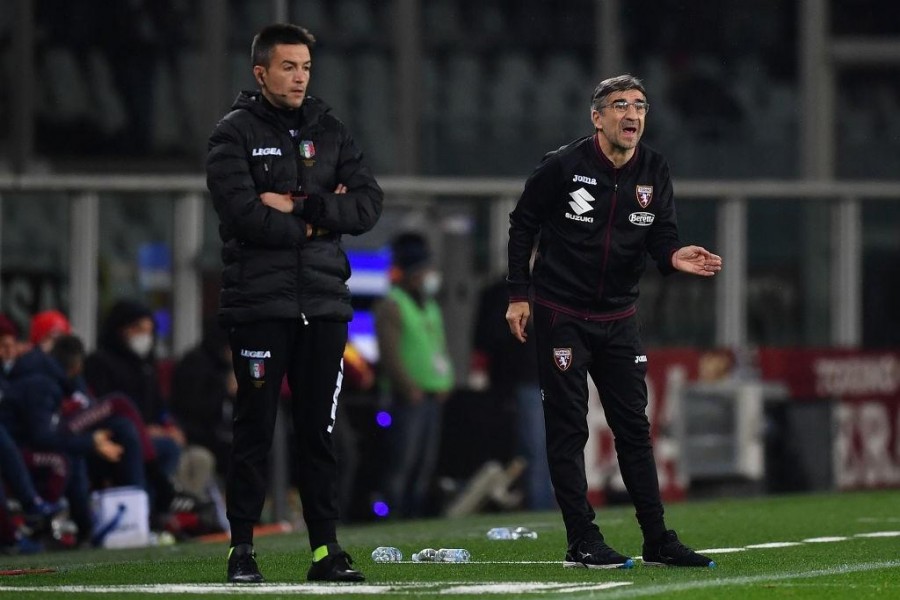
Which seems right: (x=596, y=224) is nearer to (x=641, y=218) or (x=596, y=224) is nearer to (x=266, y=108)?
(x=641, y=218)

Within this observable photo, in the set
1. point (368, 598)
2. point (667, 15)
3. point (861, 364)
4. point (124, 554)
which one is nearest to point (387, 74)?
point (667, 15)

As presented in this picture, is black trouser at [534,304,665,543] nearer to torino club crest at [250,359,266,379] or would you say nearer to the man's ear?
torino club crest at [250,359,266,379]

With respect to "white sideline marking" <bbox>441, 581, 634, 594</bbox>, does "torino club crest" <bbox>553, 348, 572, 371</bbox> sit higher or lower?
higher

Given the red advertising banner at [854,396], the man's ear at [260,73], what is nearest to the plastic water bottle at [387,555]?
the man's ear at [260,73]

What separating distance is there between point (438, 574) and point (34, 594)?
165cm

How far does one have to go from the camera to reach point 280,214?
9016 mm

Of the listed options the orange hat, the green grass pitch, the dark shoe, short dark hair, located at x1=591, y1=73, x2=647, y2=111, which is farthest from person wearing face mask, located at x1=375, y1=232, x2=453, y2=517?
short dark hair, located at x1=591, y1=73, x2=647, y2=111

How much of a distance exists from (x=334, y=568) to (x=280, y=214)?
1.35 metres

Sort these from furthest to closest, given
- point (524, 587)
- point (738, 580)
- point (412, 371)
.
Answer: point (412, 371), point (738, 580), point (524, 587)

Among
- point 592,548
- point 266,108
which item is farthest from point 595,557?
point 266,108

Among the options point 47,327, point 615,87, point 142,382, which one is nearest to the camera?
point 615,87

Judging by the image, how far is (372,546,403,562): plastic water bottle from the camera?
1088 centimetres

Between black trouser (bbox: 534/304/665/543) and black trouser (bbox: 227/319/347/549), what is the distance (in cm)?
115

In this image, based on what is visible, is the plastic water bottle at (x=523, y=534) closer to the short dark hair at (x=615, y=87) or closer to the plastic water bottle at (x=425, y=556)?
the plastic water bottle at (x=425, y=556)
